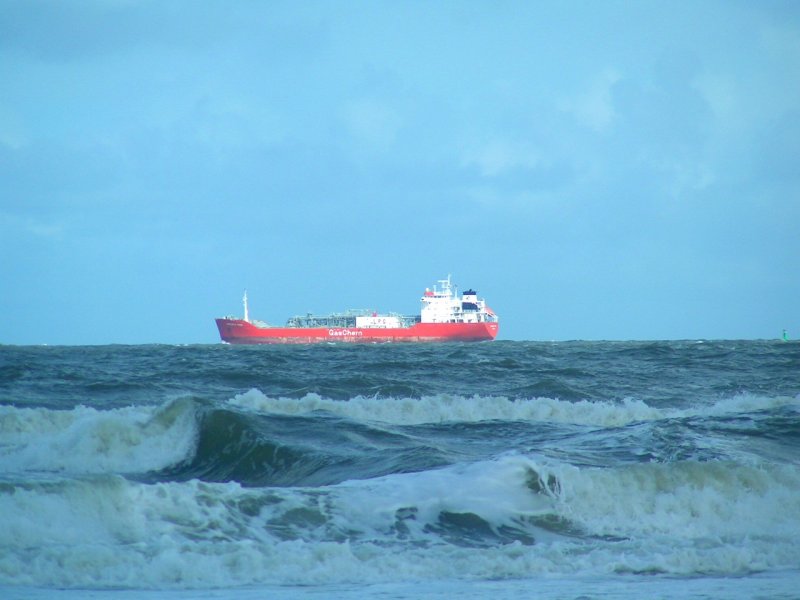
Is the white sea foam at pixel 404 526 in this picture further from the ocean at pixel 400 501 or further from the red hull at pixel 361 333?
the red hull at pixel 361 333

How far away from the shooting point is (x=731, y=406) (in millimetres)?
14289

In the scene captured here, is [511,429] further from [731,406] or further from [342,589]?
[342,589]

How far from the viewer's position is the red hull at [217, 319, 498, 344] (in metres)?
69.1

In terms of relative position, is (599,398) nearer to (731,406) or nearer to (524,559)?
(731,406)

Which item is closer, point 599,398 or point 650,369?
point 599,398

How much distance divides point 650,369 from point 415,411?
12.6m

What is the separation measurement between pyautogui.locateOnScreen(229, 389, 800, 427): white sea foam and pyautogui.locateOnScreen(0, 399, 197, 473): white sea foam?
246 cm

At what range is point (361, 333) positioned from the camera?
7006 cm

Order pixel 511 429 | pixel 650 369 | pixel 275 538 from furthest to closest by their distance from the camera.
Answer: pixel 650 369 < pixel 511 429 < pixel 275 538

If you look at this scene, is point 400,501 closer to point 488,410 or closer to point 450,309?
point 488,410

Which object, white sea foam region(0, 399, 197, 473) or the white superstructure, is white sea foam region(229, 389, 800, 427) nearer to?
white sea foam region(0, 399, 197, 473)

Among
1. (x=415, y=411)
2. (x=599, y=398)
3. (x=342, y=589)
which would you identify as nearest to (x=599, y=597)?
(x=342, y=589)

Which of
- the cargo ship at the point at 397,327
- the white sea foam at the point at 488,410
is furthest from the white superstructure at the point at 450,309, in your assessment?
the white sea foam at the point at 488,410

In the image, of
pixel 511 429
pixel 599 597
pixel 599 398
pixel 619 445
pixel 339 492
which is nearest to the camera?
pixel 599 597
